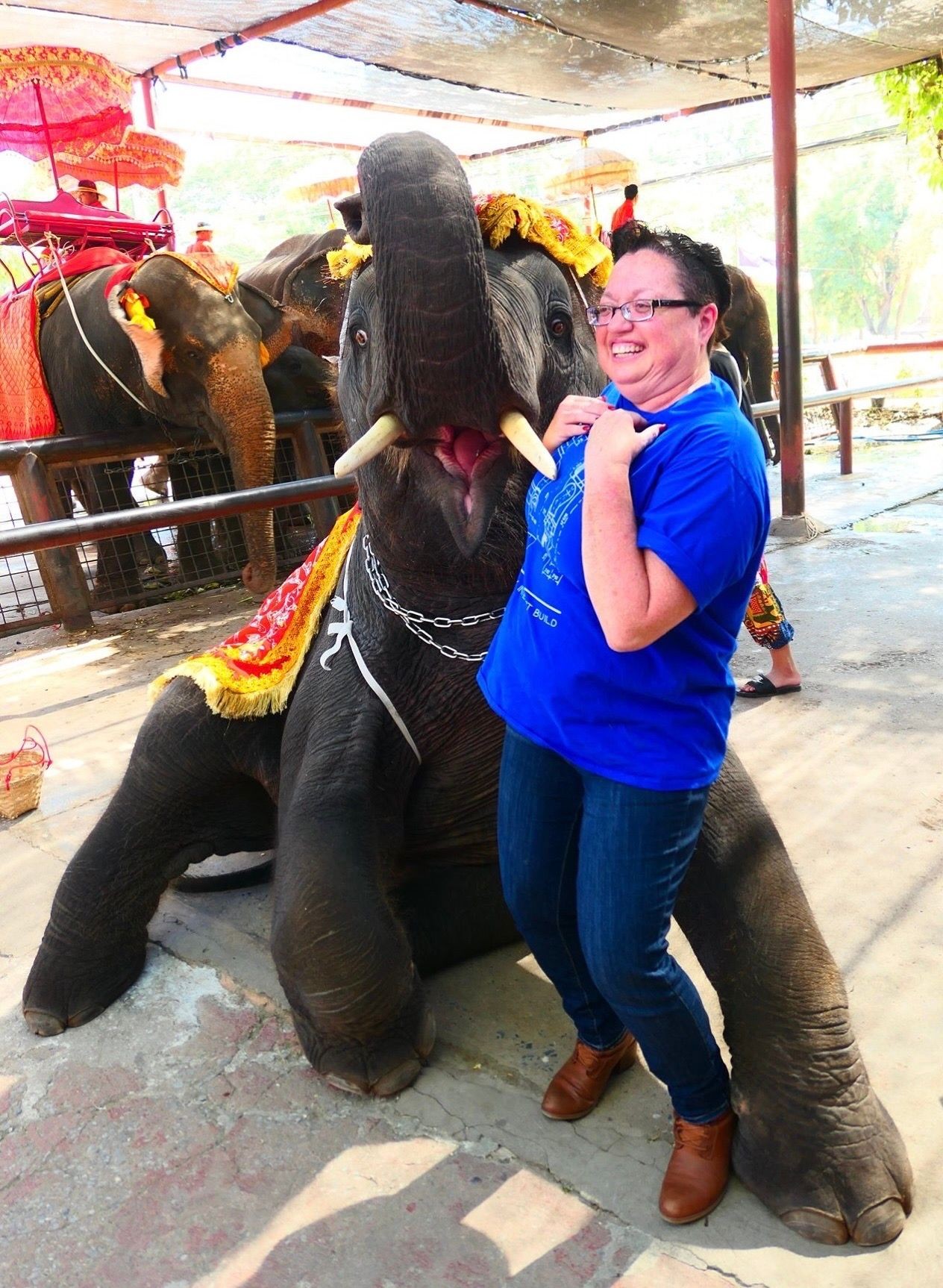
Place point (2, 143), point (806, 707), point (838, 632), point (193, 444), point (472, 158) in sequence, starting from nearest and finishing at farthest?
point (806, 707), point (838, 632), point (193, 444), point (2, 143), point (472, 158)

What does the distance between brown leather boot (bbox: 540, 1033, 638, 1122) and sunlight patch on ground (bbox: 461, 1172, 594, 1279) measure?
151 millimetres

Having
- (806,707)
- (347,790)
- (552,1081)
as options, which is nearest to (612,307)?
(347,790)

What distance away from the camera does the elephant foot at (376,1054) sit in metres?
→ 1.97

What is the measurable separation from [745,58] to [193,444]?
6.21 meters

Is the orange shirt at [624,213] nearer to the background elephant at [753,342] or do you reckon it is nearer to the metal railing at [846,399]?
→ the metal railing at [846,399]

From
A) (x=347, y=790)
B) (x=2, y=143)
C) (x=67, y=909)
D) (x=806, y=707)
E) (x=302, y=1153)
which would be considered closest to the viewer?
(x=302, y=1153)

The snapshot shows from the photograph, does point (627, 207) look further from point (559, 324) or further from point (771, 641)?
point (771, 641)

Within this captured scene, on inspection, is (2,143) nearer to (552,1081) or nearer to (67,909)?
(67,909)

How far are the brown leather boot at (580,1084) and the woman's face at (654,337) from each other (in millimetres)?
1129

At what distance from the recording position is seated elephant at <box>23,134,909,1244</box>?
63.0 inches

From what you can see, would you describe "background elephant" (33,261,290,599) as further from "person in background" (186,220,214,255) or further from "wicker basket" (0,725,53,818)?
"wicker basket" (0,725,53,818)

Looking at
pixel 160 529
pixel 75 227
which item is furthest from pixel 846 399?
pixel 75 227

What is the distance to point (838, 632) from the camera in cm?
455

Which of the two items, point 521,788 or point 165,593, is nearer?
point 521,788
